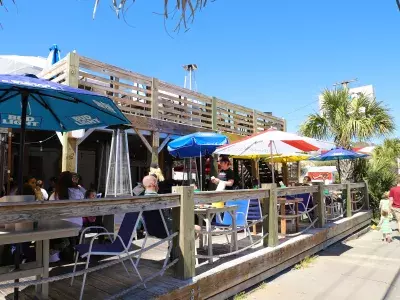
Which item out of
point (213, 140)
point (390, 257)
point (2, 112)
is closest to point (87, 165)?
point (213, 140)

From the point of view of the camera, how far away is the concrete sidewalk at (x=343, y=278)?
4785 millimetres

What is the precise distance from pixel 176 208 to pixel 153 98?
5.98m

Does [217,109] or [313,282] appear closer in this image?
[313,282]

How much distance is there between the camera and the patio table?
112 inches

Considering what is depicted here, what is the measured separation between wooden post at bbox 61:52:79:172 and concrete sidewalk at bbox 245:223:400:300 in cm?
453

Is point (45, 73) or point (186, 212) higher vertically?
point (45, 73)

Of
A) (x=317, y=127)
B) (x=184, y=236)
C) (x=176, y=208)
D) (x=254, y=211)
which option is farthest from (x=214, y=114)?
(x=184, y=236)

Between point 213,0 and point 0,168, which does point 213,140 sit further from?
point 213,0

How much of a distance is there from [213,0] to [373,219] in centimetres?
1155

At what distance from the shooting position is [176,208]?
384cm

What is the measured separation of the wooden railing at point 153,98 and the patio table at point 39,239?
4.69 m

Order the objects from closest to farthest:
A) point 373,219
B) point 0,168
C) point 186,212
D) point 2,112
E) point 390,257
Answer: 1. point 186,212
2. point 2,112
3. point 390,257
4. point 0,168
5. point 373,219

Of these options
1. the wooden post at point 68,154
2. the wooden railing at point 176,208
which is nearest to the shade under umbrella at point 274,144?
the wooden railing at point 176,208

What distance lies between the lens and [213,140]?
317 inches
